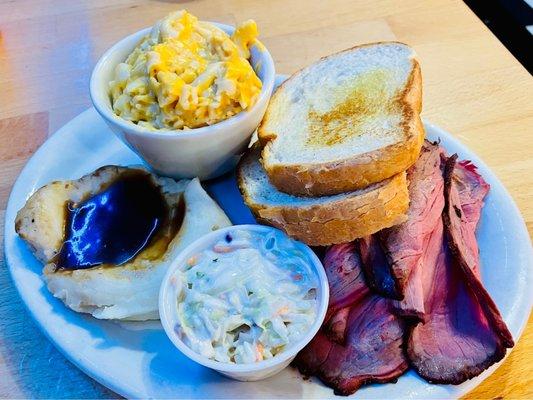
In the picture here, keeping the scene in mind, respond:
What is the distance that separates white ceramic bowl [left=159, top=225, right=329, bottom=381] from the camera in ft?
4.53

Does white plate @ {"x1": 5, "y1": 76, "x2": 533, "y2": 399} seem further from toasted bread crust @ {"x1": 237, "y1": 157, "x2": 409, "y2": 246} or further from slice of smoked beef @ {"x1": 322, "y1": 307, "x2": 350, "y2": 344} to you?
toasted bread crust @ {"x1": 237, "y1": 157, "x2": 409, "y2": 246}

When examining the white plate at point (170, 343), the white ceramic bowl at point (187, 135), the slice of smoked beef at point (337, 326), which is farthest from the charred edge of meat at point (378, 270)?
the white ceramic bowl at point (187, 135)

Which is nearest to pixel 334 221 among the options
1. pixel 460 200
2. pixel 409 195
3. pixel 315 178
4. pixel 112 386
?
pixel 315 178

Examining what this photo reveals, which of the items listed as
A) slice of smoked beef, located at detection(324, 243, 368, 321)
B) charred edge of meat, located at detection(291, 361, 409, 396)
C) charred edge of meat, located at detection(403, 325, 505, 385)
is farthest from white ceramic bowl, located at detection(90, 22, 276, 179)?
charred edge of meat, located at detection(403, 325, 505, 385)

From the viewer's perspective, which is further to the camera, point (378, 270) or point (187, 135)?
point (187, 135)

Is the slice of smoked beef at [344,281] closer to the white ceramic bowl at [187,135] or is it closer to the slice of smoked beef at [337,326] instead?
the slice of smoked beef at [337,326]

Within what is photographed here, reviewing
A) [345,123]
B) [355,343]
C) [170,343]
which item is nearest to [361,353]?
[355,343]

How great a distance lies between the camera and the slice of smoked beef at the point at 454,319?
145 cm

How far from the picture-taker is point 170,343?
1621 millimetres

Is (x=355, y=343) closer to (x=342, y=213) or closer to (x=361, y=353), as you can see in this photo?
(x=361, y=353)

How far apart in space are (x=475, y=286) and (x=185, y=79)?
107 cm

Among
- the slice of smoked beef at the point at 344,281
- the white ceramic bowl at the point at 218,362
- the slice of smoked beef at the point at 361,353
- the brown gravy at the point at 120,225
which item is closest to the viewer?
the white ceramic bowl at the point at 218,362

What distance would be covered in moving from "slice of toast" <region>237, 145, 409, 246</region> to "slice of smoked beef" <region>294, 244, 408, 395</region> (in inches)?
4.1

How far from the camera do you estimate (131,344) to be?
1.61 meters
